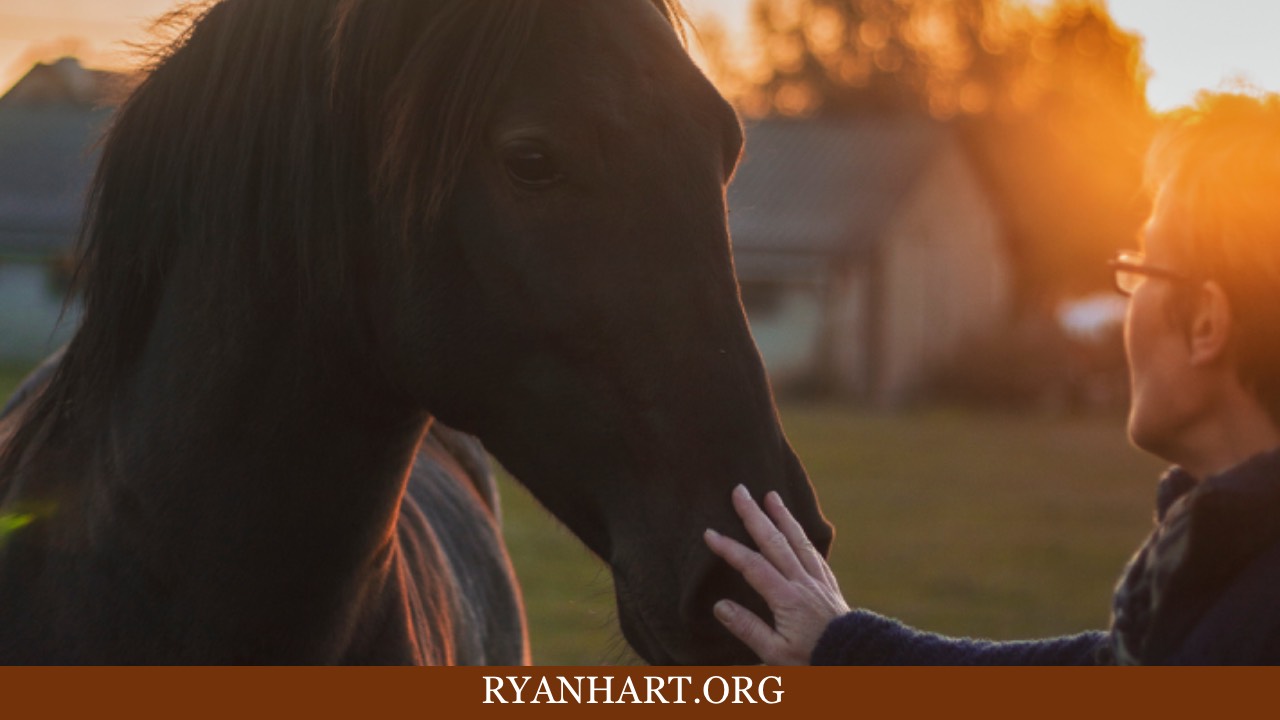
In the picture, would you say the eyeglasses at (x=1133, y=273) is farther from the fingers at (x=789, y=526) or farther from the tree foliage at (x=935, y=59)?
the tree foliage at (x=935, y=59)

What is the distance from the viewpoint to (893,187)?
28.6 m

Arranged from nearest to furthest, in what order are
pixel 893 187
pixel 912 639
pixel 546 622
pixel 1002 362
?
pixel 912 639
pixel 546 622
pixel 1002 362
pixel 893 187

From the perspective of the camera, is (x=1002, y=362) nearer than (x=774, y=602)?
No

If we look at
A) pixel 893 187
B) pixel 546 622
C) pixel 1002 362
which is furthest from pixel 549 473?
Result: pixel 893 187

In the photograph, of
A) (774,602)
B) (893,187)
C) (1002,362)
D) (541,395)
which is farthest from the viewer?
(893,187)

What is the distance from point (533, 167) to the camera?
1.93m

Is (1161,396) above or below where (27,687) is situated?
above

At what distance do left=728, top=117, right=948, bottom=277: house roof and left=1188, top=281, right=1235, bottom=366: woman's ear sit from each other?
77.3 feet

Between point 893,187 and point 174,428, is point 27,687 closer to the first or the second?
point 174,428

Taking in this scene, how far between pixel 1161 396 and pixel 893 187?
27475 millimetres

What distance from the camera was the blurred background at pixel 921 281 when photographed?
841cm

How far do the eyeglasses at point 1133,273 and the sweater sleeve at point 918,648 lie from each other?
0.61 metres

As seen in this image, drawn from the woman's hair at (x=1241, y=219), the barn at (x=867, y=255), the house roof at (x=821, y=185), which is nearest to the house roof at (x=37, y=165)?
the house roof at (x=821, y=185)

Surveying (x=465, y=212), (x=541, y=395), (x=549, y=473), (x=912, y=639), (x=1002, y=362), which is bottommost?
(x=1002, y=362)
